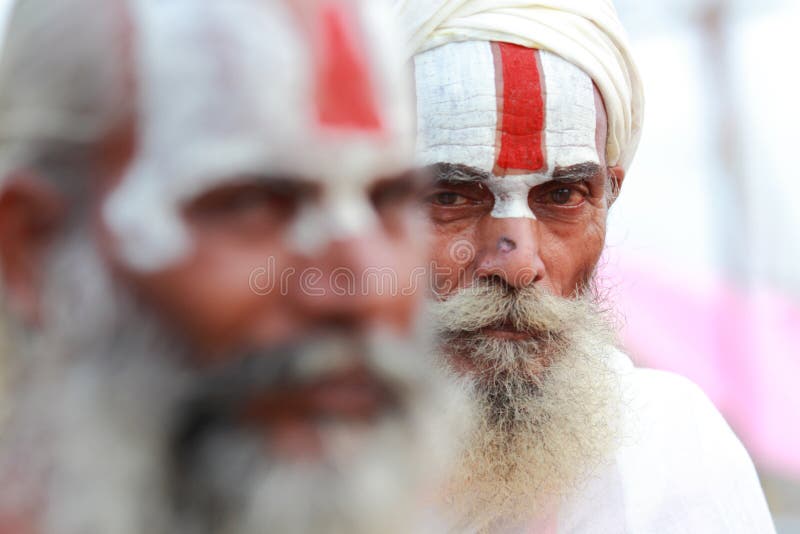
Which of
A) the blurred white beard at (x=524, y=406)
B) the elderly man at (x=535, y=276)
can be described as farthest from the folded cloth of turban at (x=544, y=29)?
the blurred white beard at (x=524, y=406)

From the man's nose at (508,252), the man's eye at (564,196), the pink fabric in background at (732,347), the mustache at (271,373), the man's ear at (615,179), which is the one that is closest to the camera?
the mustache at (271,373)

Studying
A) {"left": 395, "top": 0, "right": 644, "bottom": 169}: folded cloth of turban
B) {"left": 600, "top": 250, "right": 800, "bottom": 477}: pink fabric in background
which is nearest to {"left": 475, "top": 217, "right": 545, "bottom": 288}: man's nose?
{"left": 395, "top": 0, "right": 644, "bottom": 169}: folded cloth of turban

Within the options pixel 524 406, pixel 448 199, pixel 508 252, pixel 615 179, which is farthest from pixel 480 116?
pixel 524 406

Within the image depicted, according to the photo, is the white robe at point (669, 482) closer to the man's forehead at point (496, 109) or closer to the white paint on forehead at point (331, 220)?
the man's forehead at point (496, 109)

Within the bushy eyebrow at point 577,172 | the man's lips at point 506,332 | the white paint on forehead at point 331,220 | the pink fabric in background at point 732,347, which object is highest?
the white paint on forehead at point 331,220

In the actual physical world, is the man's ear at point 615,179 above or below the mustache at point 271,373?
above

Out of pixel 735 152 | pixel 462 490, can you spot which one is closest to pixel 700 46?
pixel 735 152

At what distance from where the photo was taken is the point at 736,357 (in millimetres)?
6469

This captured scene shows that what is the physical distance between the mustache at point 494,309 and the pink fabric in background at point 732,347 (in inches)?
153

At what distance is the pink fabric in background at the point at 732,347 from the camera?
21.1ft

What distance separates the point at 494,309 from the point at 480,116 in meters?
0.42

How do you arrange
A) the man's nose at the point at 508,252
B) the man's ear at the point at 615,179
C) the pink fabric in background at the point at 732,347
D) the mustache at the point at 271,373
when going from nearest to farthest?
the mustache at the point at 271,373 → the man's nose at the point at 508,252 → the man's ear at the point at 615,179 → the pink fabric in background at the point at 732,347

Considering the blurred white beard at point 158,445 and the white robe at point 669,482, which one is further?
the white robe at point 669,482

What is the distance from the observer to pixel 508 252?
248cm
